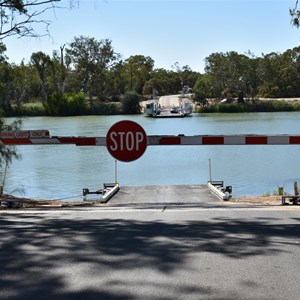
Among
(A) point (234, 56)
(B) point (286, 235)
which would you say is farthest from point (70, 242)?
(A) point (234, 56)

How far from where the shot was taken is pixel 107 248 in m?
5.65

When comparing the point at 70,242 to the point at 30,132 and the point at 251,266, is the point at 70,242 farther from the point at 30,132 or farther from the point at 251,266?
the point at 30,132

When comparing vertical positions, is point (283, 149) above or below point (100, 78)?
below

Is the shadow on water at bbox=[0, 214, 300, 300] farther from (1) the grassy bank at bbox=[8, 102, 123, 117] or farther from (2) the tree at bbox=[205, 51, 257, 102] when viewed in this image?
(2) the tree at bbox=[205, 51, 257, 102]

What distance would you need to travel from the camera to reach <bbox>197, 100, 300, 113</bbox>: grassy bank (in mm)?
101125

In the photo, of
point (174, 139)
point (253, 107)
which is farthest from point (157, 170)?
point (253, 107)

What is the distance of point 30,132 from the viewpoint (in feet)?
34.6

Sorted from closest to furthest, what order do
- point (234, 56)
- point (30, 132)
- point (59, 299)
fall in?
point (59, 299)
point (30, 132)
point (234, 56)

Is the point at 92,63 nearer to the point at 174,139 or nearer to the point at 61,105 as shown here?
the point at 61,105

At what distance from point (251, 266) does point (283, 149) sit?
34.0 metres

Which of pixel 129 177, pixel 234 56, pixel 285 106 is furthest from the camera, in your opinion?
pixel 234 56

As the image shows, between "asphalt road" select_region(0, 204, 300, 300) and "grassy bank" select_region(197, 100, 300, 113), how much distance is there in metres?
96.3

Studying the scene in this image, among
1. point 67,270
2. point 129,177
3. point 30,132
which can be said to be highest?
point 30,132

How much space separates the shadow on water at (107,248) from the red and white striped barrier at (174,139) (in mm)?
2910
